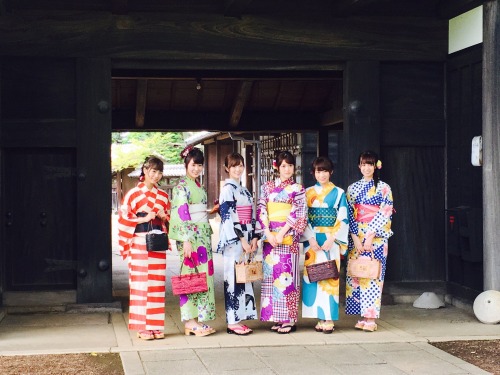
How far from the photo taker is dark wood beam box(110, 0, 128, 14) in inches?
299

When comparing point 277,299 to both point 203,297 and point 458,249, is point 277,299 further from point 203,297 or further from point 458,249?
point 458,249

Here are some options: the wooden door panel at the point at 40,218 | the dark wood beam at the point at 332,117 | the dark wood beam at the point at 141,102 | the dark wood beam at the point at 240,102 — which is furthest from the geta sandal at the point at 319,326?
the dark wood beam at the point at 141,102

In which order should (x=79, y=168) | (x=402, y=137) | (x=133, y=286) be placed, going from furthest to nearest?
(x=402, y=137), (x=79, y=168), (x=133, y=286)

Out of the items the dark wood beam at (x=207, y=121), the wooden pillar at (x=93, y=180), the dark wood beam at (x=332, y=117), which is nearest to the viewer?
the wooden pillar at (x=93, y=180)

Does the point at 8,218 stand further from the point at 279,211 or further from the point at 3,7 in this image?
the point at 279,211

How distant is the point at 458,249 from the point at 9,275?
4.51 meters

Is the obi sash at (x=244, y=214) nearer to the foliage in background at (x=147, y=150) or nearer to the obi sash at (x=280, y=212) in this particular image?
the obi sash at (x=280, y=212)

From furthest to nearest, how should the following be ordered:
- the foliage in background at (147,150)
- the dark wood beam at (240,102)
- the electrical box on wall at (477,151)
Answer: the foliage in background at (147,150) → the dark wood beam at (240,102) → the electrical box on wall at (477,151)

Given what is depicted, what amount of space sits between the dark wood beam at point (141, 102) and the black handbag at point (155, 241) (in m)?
4.78

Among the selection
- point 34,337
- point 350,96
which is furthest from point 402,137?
Answer: point 34,337

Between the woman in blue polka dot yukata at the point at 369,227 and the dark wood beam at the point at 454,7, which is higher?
the dark wood beam at the point at 454,7

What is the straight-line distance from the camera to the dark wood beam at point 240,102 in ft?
37.0

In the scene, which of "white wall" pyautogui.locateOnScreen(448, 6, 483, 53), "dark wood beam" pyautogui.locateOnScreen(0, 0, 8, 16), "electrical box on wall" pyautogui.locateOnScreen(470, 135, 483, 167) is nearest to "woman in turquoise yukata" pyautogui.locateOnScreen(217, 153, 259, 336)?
"electrical box on wall" pyautogui.locateOnScreen(470, 135, 483, 167)

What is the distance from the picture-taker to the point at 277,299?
266 inches
